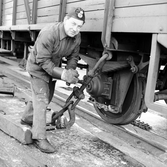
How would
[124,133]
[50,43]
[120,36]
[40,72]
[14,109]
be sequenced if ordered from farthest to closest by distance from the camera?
1. [14,109]
2. [124,133]
3. [120,36]
4. [40,72]
5. [50,43]

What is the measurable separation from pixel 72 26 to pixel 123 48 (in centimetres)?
87

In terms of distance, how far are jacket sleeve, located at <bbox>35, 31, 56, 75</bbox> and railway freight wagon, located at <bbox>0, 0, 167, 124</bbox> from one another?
74 cm

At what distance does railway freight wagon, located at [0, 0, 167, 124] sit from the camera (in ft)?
8.86

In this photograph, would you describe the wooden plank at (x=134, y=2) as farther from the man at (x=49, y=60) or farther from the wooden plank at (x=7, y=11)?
the wooden plank at (x=7, y=11)

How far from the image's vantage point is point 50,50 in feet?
10.2

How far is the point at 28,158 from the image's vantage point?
10.2 ft

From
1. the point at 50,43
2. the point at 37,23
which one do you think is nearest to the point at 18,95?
the point at 37,23

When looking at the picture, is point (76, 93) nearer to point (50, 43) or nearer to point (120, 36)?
point (50, 43)

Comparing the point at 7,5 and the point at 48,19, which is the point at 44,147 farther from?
the point at 7,5

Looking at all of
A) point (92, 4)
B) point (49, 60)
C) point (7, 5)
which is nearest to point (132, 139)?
point (49, 60)

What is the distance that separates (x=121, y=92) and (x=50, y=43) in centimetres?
141

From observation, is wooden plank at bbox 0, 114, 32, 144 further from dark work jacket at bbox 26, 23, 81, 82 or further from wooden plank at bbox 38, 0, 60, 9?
wooden plank at bbox 38, 0, 60, 9

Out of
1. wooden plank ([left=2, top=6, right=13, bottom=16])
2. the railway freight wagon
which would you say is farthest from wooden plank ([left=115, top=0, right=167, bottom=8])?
wooden plank ([left=2, top=6, right=13, bottom=16])

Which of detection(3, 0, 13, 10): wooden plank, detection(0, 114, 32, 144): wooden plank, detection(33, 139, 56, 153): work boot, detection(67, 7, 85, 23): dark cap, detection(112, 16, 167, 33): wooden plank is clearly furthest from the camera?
detection(3, 0, 13, 10): wooden plank
